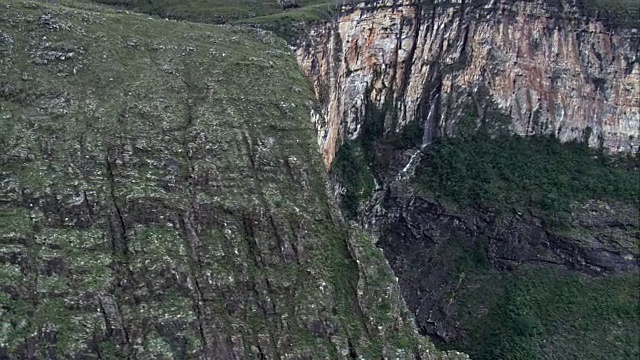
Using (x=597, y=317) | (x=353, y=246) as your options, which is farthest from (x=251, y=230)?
(x=597, y=317)

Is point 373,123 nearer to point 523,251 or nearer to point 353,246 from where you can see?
point 523,251

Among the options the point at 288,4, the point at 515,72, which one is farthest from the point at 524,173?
the point at 288,4

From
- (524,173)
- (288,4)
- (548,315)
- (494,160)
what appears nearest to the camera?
(548,315)

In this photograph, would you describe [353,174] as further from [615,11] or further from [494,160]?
[615,11]

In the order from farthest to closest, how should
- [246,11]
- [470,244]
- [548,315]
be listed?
[470,244] → [246,11] → [548,315]

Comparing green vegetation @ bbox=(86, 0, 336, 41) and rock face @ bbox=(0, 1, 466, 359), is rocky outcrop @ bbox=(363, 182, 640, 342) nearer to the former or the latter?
green vegetation @ bbox=(86, 0, 336, 41)

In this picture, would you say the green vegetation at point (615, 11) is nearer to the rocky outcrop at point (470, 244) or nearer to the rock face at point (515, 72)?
the rock face at point (515, 72)

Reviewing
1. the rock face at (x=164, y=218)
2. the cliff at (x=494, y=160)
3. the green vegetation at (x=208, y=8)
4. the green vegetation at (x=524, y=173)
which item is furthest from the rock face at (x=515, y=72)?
the rock face at (x=164, y=218)
